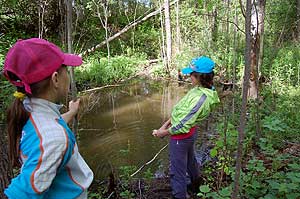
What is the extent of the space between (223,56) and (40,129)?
8.46 meters

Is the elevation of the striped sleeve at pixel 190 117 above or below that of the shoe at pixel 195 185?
above

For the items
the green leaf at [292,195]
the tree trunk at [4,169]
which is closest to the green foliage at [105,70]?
the tree trunk at [4,169]

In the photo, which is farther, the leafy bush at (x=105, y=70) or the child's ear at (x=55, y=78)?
the leafy bush at (x=105, y=70)

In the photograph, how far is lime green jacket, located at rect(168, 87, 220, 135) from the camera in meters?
2.79

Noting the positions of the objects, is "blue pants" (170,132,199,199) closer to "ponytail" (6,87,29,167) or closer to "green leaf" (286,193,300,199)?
"green leaf" (286,193,300,199)

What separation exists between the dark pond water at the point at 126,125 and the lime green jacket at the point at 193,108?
173cm

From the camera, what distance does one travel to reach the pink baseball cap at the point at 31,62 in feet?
3.97

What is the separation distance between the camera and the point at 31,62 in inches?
47.7

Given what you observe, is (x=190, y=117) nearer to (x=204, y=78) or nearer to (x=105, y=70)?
(x=204, y=78)

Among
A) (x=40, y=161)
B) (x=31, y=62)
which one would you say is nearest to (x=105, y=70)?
(x=31, y=62)

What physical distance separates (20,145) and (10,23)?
13.6 meters

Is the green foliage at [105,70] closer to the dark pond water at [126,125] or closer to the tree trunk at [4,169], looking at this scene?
the dark pond water at [126,125]

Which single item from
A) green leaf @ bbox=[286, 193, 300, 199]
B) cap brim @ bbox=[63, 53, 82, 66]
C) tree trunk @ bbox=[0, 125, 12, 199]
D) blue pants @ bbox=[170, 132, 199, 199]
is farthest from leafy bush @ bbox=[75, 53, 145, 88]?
cap brim @ bbox=[63, 53, 82, 66]

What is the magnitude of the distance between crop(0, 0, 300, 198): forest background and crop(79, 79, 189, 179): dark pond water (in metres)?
1.06
